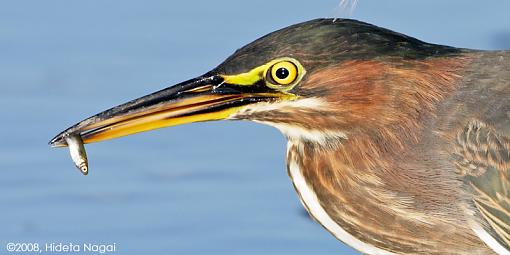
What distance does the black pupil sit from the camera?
760 cm

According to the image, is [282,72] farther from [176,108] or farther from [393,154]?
[393,154]

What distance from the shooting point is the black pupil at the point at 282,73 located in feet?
24.9

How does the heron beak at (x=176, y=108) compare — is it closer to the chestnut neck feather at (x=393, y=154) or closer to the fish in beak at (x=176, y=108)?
the fish in beak at (x=176, y=108)

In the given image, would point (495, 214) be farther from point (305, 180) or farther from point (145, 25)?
point (145, 25)

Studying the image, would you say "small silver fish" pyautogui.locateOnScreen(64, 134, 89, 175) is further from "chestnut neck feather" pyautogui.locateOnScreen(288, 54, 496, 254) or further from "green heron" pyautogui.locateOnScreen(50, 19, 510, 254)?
"chestnut neck feather" pyautogui.locateOnScreen(288, 54, 496, 254)

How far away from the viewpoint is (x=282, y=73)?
25.0 ft

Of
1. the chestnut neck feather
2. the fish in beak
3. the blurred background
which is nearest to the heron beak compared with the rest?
the fish in beak

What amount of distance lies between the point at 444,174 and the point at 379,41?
65 cm

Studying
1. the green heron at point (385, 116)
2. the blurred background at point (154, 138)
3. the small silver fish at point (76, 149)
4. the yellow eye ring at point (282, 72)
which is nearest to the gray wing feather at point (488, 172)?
the green heron at point (385, 116)

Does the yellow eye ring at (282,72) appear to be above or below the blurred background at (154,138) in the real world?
below

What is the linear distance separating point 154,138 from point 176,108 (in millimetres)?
3043

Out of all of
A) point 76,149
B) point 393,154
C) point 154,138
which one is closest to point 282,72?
point 393,154

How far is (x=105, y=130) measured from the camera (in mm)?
7875

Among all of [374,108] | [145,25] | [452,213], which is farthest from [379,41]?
[145,25]
